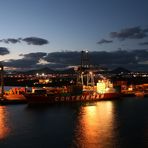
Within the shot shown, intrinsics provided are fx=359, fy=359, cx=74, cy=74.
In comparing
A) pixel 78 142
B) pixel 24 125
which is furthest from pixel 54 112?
pixel 78 142

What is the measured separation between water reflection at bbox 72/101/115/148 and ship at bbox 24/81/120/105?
10.2m

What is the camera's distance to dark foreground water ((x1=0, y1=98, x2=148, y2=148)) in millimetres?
24172

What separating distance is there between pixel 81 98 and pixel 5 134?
27.5 meters

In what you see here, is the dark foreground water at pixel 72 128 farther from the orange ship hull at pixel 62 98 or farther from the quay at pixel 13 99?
the quay at pixel 13 99

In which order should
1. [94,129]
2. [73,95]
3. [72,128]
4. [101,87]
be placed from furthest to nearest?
1. [101,87]
2. [73,95]
3. [72,128]
4. [94,129]

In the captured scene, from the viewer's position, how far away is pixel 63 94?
52.3m

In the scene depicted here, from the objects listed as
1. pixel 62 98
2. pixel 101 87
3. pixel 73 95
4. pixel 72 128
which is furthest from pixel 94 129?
pixel 101 87

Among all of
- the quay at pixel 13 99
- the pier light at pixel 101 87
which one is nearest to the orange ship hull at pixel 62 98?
the pier light at pixel 101 87

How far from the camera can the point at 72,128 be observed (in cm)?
3020

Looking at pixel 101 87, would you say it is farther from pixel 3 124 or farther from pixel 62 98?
pixel 3 124

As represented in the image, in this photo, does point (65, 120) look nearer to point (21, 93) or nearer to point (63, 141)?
point (63, 141)

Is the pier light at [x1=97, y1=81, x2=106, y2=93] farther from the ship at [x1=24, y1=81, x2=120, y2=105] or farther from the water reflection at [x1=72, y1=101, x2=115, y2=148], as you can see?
the water reflection at [x1=72, y1=101, x2=115, y2=148]

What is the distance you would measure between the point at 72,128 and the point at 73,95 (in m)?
23.2

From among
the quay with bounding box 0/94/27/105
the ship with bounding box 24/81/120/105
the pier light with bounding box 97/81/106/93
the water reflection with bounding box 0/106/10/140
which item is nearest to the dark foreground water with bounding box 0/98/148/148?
the water reflection with bounding box 0/106/10/140
